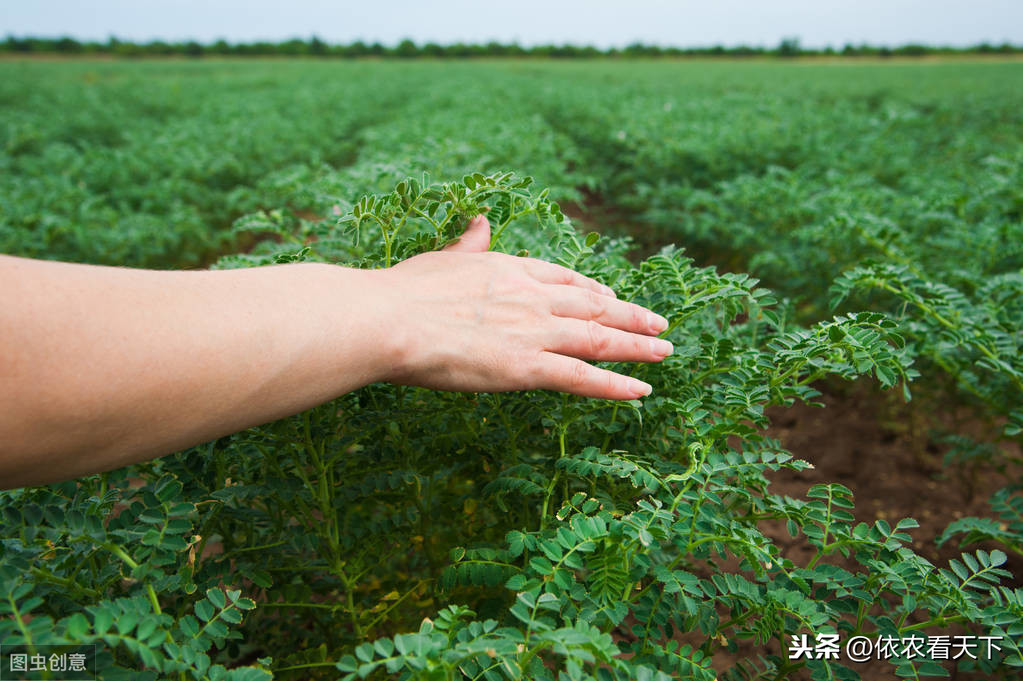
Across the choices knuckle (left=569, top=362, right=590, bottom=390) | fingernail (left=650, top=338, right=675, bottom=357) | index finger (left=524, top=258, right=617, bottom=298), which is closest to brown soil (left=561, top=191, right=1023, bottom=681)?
index finger (left=524, top=258, right=617, bottom=298)

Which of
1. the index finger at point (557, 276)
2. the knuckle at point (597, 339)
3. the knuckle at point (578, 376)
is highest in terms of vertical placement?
the index finger at point (557, 276)

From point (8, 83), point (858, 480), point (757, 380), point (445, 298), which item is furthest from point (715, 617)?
point (8, 83)

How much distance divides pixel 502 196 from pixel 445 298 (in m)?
0.47

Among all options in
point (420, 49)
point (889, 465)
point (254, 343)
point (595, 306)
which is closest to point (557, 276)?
point (595, 306)

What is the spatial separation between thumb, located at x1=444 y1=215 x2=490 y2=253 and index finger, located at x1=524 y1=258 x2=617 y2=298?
16 cm

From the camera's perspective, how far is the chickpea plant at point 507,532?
1023 mm

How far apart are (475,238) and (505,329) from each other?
0.32m

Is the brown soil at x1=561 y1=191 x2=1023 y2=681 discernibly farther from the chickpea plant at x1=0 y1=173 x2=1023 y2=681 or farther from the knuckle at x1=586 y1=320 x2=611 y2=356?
the knuckle at x1=586 y1=320 x2=611 y2=356

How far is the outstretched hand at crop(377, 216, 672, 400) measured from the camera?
1.19 metres

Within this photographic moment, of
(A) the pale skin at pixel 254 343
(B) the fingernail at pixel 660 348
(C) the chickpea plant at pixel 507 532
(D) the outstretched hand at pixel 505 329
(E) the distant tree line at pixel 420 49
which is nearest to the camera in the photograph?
(A) the pale skin at pixel 254 343

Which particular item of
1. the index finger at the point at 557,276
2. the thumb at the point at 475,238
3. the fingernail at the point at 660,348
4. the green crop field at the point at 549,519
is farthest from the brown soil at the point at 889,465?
the fingernail at the point at 660,348

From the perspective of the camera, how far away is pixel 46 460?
3.06 feet

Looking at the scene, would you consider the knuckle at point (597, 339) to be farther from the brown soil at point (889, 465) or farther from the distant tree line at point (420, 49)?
the distant tree line at point (420, 49)

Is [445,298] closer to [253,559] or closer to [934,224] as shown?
[253,559]
